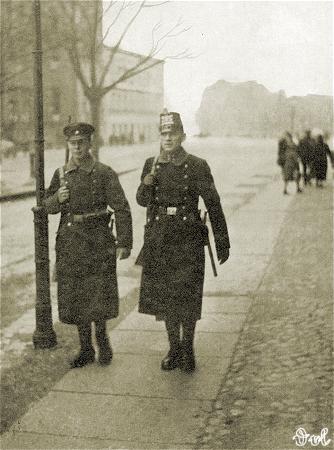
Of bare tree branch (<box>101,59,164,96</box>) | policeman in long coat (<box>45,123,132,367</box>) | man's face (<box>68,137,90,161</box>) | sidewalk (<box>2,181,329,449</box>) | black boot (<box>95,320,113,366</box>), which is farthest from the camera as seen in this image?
black boot (<box>95,320,113,366</box>)

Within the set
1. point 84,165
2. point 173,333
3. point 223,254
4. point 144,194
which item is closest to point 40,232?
point 84,165

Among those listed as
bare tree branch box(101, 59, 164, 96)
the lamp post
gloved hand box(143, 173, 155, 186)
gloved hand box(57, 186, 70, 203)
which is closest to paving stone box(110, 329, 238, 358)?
the lamp post

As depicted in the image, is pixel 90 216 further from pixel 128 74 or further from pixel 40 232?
pixel 128 74

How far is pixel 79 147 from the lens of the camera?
3.70m

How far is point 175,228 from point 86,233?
0.68 metres

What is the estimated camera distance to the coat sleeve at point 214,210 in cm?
311

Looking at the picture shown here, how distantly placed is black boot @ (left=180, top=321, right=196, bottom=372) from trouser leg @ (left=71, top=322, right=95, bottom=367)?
63 centimetres

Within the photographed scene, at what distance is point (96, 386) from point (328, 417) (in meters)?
1.37

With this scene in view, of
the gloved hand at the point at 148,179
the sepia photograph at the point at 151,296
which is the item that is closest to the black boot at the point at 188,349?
the sepia photograph at the point at 151,296

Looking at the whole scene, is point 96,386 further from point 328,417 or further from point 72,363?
point 328,417

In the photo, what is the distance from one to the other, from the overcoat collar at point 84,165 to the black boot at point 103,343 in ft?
3.65

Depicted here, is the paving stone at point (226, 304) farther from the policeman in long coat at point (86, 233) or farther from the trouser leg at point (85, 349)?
the policeman in long coat at point (86, 233)

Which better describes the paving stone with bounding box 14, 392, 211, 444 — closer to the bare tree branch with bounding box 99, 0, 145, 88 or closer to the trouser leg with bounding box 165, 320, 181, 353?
the trouser leg with bounding box 165, 320, 181, 353
